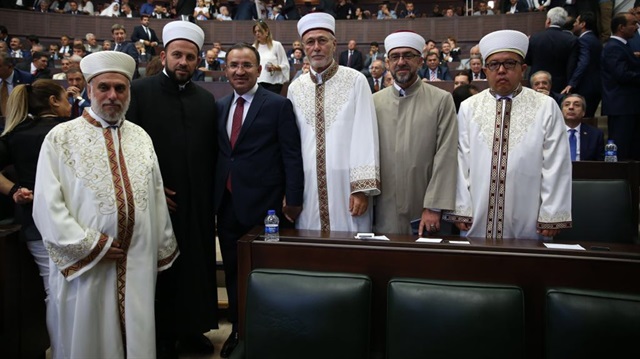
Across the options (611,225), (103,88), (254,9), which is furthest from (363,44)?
(103,88)

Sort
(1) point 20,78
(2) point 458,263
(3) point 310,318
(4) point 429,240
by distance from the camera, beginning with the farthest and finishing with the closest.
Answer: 1. (1) point 20,78
2. (4) point 429,240
3. (2) point 458,263
4. (3) point 310,318

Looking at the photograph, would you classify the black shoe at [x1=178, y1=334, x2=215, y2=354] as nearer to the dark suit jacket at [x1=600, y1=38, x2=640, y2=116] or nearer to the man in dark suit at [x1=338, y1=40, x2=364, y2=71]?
the dark suit jacket at [x1=600, y1=38, x2=640, y2=116]

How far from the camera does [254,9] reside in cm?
1345

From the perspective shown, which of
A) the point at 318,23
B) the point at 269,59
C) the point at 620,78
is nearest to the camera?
the point at 318,23

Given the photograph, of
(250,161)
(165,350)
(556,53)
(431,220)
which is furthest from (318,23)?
(556,53)

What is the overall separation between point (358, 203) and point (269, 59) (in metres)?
3.92

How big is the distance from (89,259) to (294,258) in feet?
2.77

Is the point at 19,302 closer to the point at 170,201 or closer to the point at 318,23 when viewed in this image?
the point at 170,201

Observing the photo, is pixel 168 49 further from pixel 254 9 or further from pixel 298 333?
pixel 254 9

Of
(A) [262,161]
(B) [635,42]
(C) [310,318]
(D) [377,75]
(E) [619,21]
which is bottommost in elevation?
(C) [310,318]

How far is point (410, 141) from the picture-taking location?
2557 millimetres

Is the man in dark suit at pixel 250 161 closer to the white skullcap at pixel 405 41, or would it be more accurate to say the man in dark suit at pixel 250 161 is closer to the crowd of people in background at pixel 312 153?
the crowd of people in background at pixel 312 153

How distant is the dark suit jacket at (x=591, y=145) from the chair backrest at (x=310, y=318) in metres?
2.99

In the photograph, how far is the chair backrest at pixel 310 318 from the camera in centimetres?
165
